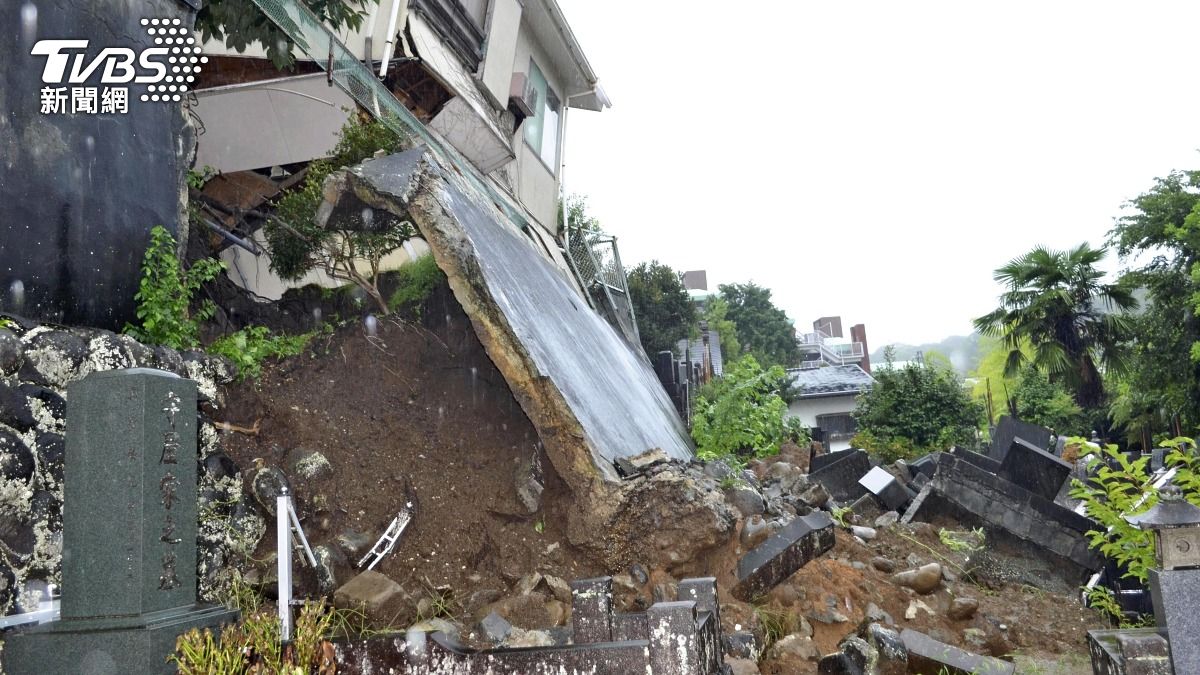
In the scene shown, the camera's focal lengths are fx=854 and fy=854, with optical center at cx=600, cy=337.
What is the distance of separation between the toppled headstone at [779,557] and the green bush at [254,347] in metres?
4.50

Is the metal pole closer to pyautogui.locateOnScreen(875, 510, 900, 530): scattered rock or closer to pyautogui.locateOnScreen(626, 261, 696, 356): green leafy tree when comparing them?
pyautogui.locateOnScreen(875, 510, 900, 530): scattered rock

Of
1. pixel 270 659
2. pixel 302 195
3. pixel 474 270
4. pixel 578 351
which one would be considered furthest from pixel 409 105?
pixel 270 659

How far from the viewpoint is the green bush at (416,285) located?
29.0 ft

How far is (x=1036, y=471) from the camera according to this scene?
9.78 meters

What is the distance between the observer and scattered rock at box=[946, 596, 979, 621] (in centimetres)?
687

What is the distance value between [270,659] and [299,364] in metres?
3.64

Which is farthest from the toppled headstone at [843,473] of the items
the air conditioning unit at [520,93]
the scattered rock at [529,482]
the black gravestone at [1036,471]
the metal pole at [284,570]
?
the air conditioning unit at [520,93]

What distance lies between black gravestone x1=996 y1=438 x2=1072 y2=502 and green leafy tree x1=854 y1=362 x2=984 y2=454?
6712 mm

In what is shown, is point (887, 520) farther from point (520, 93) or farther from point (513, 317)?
point (520, 93)

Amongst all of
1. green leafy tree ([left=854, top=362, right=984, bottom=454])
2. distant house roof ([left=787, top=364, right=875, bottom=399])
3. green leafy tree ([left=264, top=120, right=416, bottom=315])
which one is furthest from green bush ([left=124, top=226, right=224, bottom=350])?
distant house roof ([left=787, top=364, right=875, bottom=399])

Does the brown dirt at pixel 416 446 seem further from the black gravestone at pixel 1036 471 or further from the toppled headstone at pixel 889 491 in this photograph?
the black gravestone at pixel 1036 471

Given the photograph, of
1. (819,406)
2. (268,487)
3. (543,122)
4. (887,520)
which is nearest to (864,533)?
(887,520)

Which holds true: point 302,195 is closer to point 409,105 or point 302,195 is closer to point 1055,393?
point 409,105

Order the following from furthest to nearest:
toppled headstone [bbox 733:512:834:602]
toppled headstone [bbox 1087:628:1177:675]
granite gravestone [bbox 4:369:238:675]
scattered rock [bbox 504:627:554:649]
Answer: toppled headstone [bbox 733:512:834:602] < scattered rock [bbox 504:627:554:649] < toppled headstone [bbox 1087:628:1177:675] < granite gravestone [bbox 4:369:238:675]
